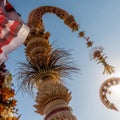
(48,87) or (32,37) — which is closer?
(48,87)

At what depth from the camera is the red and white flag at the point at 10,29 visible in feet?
32.1

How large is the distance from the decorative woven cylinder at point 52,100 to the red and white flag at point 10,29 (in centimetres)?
167

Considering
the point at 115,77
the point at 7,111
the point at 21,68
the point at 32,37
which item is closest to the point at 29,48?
the point at 32,37

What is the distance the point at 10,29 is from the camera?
9.98 meters

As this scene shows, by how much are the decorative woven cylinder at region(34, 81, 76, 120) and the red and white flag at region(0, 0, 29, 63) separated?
5.48 feet

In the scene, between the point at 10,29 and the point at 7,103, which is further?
the point at 10,29

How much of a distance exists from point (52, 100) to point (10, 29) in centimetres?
260

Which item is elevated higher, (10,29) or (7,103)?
(10,29)

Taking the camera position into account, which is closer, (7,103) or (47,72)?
(7,103)

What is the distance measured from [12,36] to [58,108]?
2.71 m

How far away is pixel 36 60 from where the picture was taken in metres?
11.5

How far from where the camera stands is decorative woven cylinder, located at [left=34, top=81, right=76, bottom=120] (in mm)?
9576

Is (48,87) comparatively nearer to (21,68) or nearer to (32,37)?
(21,68)

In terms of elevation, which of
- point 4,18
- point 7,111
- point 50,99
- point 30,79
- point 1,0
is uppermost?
point 1,0
